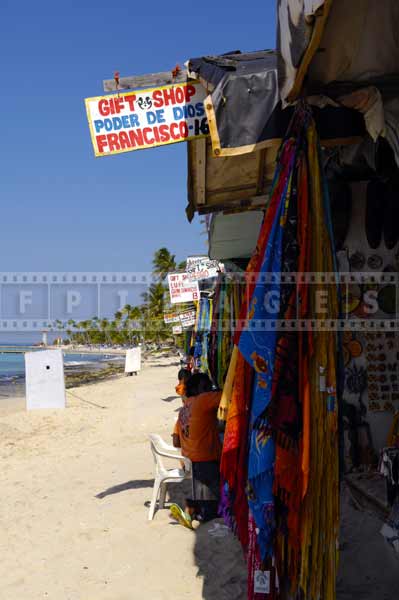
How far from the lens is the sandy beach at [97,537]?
12.5 feet

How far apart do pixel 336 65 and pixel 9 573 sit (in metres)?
4.19

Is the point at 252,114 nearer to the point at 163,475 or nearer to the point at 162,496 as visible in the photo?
the point at 163,475

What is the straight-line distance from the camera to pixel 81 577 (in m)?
4.02

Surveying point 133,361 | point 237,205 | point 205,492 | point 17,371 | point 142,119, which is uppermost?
point 142,119

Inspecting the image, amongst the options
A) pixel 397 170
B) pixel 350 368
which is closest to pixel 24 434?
pixel 350 368

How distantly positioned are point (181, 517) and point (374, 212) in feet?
10.5

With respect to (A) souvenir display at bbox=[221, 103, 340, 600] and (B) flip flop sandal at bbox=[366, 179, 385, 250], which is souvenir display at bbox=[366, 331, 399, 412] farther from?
(A) souvenir display at bbox=[221, 103, 340, 600]

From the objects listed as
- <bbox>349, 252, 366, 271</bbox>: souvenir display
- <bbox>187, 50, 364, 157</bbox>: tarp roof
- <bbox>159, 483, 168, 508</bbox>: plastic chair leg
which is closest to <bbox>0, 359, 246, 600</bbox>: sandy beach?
<bbox>159, 483, 168, 508</bbox>: plastic chair leg

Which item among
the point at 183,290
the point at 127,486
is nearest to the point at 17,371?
the point at 183,290

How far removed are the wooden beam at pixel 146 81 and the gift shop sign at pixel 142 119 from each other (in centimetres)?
4

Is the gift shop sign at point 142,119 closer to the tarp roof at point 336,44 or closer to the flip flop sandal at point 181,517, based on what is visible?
the tarp roof at point 336,44

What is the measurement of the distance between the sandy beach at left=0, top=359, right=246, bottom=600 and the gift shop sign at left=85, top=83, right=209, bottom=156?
2.94 m

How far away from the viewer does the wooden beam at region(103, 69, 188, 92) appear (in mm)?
3148

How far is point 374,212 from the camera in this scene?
3580 millimetres
